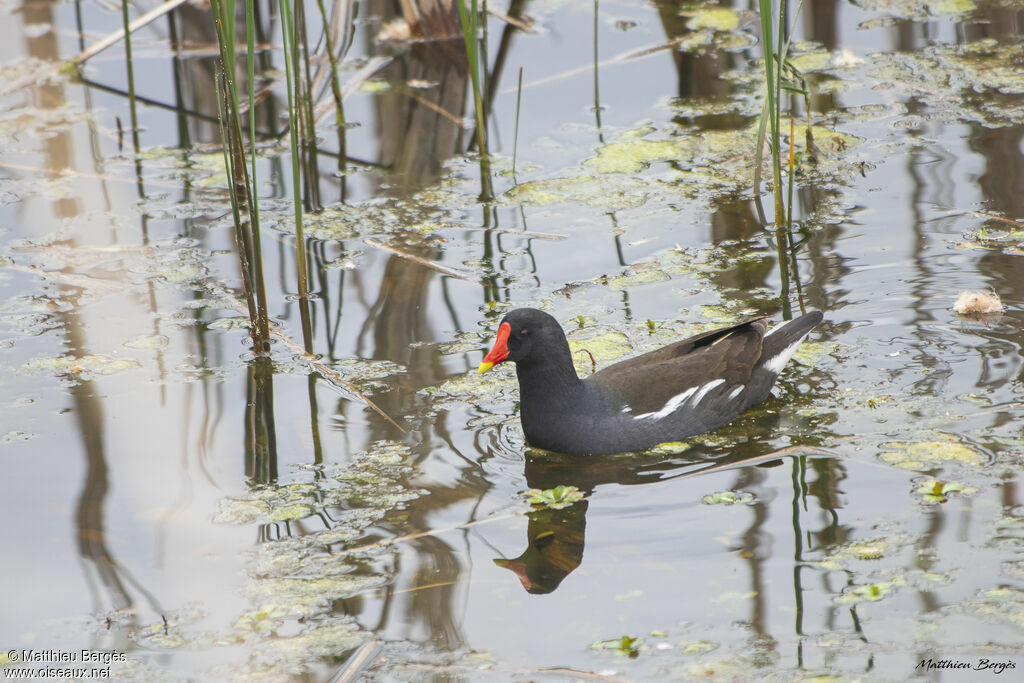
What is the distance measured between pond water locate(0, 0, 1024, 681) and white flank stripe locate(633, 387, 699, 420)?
5.8 inches

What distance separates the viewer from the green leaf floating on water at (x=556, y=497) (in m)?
3.86

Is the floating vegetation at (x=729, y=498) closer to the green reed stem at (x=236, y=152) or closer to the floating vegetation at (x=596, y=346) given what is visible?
the floating vegetation at (x=596, y=346)

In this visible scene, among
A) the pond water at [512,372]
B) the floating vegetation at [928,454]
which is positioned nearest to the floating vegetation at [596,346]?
the pond water at [512,372]

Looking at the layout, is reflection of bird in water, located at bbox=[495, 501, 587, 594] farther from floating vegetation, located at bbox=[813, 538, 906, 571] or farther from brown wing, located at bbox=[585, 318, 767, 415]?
floating vegetation, located at bbox=[813, 538, 906, 571]

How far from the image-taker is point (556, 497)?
3.86m

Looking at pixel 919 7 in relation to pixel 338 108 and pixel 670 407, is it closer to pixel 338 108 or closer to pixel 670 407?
pixel 338 108

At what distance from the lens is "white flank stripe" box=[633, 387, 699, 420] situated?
422 centimetres

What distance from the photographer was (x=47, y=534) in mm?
3840

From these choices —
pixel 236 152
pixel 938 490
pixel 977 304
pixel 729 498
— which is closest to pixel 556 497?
pixel 729 498

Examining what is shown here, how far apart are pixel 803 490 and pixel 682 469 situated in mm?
447

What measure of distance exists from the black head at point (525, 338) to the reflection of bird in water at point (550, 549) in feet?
2.02

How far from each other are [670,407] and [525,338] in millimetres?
584

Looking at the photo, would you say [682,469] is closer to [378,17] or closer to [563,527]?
[563,527]

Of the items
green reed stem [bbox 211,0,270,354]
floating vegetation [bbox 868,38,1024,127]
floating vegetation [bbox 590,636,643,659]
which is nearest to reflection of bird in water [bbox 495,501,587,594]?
floating vegetation [bbox 590,636,643,659]
